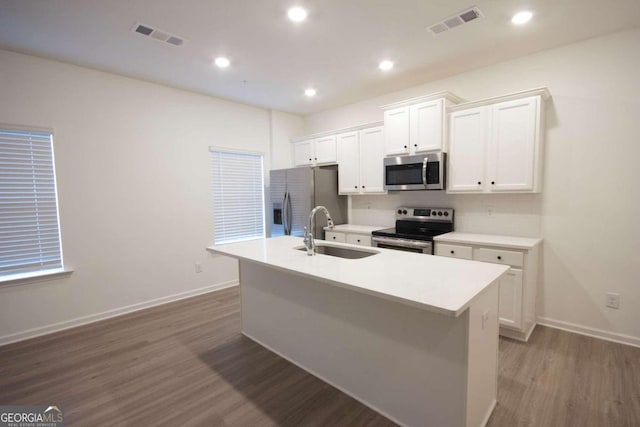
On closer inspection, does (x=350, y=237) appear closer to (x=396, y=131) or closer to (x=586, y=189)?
(x=396, y=131)

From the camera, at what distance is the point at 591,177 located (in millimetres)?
2773

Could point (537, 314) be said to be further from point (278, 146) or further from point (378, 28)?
point (278, 146)

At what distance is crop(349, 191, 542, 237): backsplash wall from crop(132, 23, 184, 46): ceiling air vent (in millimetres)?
2967

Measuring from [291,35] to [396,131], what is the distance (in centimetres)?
165

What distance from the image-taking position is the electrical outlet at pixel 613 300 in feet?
8.85

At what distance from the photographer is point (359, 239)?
3969 mm

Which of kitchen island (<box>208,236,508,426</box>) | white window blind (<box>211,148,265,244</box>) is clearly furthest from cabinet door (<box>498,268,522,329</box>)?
white window blind (<box>211,148,265,244</box>)

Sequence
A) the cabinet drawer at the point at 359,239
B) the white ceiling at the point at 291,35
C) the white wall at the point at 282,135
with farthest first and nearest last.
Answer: the white wall at the point at 282,135 → the cabinet drawer at the point at 359,239 → the white ceiling at the point at 291,35

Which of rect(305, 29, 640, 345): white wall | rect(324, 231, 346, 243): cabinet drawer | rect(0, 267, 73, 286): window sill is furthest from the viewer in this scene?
rect(324, 231, 346, 243): cabinet drawer

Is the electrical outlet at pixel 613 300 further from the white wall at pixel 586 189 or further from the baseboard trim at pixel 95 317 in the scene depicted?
the baseboard trim at pixel 95 317

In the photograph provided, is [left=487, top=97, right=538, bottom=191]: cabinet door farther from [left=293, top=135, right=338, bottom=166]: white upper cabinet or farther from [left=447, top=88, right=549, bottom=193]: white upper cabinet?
[left=293, top=135, right=338, bottom=166]: white upper cabinet

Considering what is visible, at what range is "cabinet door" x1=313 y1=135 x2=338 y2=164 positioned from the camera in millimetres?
4514

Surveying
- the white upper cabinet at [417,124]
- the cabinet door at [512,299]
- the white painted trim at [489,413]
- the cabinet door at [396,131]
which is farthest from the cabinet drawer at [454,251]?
the white painted trim at [489,413]

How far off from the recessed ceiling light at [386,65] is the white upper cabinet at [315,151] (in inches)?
52.0
